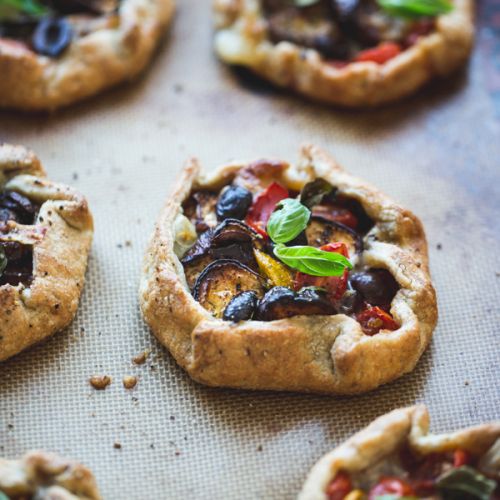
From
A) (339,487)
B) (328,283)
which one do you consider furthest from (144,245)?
(339,487)

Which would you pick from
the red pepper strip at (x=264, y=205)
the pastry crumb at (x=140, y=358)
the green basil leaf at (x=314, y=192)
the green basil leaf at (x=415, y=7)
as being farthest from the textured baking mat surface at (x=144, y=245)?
the green basil leaf at (x=314, y=192)

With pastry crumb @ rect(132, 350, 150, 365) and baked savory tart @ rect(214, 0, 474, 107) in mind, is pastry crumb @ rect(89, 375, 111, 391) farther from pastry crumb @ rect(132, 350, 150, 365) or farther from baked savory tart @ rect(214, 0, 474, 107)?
baked savory tart @ rect(214, 0, 474, 107)

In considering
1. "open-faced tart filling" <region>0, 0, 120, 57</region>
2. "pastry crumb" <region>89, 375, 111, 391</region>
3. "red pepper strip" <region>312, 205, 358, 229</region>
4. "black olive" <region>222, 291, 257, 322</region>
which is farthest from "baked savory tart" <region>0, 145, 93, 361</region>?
"red pepper strip" <region>312, 205, 358, 229</region>

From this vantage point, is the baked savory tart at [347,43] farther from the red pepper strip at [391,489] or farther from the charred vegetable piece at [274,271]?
the red pepper strip at [391,489]

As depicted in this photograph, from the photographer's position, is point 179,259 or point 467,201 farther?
point 467,201

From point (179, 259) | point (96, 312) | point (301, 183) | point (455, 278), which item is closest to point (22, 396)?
point (96, 312)

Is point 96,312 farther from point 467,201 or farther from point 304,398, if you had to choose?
point 467,201
